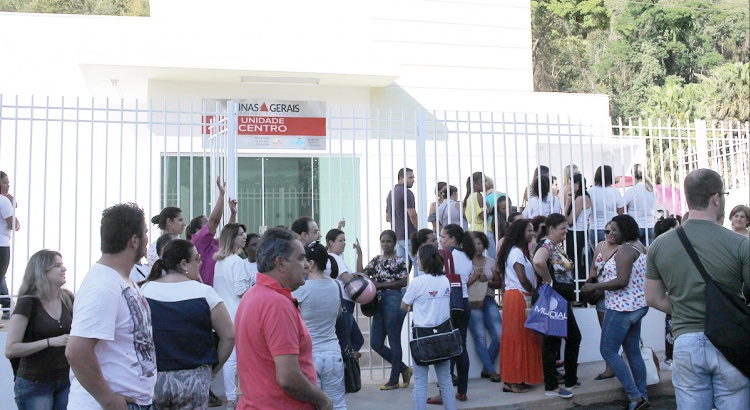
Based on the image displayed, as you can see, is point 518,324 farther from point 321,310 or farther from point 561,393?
point 321,310

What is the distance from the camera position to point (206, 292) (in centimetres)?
404

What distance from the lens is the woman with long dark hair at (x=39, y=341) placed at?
4895 millimetres

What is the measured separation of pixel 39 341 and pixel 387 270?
12.4 feet

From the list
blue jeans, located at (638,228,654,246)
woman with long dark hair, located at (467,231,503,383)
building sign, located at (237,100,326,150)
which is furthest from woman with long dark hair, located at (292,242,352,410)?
blue jeans, located at (638,228,654,246)

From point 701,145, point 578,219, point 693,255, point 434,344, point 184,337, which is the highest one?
point 701,145

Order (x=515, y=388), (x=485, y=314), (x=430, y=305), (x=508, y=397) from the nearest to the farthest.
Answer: (x=430, y=305) → (x=508, y=397) → (x=515, y=388) → (x=485, y=314)

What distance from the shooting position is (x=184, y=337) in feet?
12.9

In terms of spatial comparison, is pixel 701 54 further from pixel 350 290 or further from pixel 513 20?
pixel 350 290

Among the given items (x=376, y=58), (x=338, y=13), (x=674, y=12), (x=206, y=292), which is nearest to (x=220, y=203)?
(x=206, y=292)

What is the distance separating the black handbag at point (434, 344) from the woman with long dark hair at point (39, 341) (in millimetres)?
2794

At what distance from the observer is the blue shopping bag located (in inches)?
283

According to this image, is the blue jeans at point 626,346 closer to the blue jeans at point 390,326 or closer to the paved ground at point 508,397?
the paved ground at point 508,397

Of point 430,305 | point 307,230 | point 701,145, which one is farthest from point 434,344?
point 701,145

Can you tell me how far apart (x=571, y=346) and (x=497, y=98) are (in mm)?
8661
